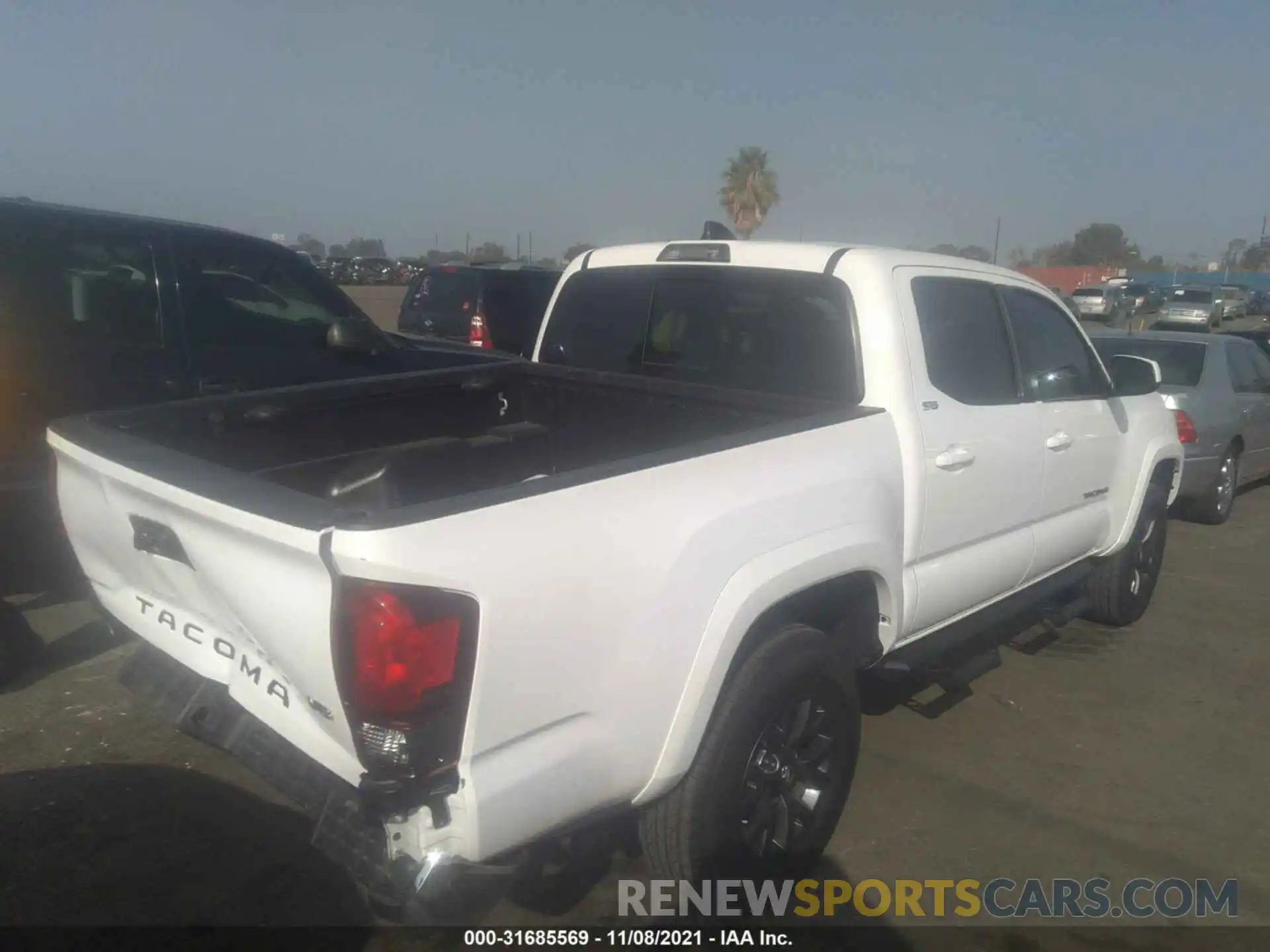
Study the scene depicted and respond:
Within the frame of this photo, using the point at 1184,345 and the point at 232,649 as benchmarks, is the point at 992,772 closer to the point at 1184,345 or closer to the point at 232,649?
the point at 232,649

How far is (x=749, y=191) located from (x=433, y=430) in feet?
118

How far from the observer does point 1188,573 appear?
6.90m

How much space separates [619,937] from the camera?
2920mm

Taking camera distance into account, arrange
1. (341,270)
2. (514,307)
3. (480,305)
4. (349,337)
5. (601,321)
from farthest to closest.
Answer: (341,270) < (514,307) < (480,305) < (349,337) < (601,321)

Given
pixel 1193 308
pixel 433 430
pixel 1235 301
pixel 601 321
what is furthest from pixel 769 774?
pixel 1235 301

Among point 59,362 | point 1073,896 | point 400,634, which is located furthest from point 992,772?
point 59,362

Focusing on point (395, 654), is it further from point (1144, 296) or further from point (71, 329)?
point (1144, 296)

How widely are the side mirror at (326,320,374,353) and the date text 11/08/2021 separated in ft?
11.6

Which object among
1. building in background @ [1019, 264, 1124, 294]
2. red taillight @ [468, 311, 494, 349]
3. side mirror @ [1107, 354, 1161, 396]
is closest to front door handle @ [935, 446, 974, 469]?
side mirror @ [1107, 354, 1161, 396]

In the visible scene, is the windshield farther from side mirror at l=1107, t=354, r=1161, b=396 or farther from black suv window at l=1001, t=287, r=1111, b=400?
black suv window at l=1001, t=287, r=1111, b=400

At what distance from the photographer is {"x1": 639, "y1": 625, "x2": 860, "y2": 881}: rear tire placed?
2.67 m

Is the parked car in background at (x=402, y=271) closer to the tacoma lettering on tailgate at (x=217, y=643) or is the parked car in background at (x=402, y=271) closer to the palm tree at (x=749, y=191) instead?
the palm tree at (x=749, y=191)

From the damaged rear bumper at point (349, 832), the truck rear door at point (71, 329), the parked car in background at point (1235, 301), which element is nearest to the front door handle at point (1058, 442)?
the damaged rear bumper at point (349, 832)

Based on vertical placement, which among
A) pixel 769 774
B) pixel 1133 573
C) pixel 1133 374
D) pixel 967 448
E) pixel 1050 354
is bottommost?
pixel 1133 573
